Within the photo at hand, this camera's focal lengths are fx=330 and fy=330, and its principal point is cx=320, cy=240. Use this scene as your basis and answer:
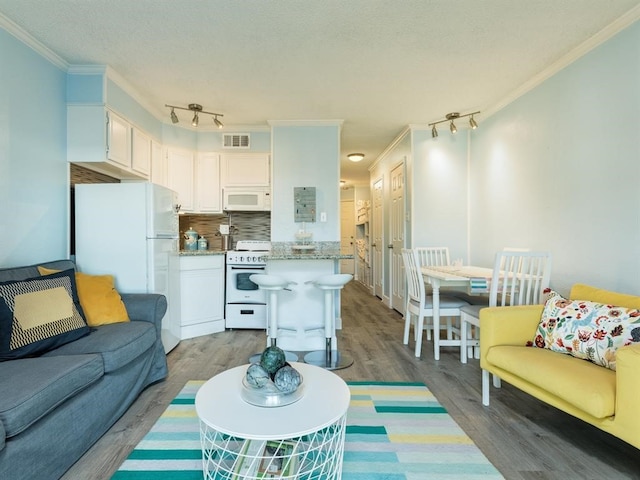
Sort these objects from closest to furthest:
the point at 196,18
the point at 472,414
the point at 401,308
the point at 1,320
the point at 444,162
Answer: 1. the point at 1,320
2. the point at 472,414
3. the point at 196,18
4. the point at 444,162
5. the point at 401,308

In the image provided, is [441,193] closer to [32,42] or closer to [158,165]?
[158,165]

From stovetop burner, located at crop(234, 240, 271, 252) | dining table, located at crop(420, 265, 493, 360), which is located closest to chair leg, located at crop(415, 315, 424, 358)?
dining table, located at crop(420, 265, 493, 360)

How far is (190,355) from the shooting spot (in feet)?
9.91

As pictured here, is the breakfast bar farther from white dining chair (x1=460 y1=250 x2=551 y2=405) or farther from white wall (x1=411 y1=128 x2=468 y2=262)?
white wall (x1=411 y1=128 x2=468 y2=262)

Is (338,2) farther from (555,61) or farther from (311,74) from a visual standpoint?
(555,61)

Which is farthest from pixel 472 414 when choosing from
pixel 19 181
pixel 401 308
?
pixel 19 181

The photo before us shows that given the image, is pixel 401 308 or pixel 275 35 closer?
pixel 275 35

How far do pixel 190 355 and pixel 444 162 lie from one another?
363 centimetres

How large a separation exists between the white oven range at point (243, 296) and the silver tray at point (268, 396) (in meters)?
2.55

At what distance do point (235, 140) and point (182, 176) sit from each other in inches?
32.3

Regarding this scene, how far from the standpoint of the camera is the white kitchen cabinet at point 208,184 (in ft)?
14.1

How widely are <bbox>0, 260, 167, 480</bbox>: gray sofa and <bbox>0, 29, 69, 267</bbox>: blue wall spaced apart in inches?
13.7

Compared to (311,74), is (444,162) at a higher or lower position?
lower

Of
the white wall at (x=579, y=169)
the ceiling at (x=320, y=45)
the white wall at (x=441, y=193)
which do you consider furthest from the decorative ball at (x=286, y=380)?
the white wall at (x=441, y=193)
